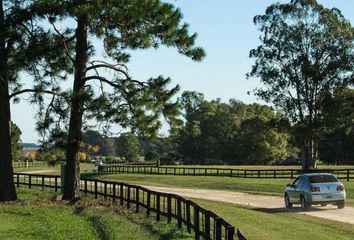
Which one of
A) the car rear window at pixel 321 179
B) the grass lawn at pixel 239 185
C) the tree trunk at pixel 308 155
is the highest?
the tree trunk at pixel 308 155

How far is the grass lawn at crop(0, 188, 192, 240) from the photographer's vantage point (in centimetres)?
1617

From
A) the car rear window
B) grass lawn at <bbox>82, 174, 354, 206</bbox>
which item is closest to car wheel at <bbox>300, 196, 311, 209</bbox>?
the car rear window

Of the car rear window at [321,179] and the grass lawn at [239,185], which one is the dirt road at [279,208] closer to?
the car rear window at [321,179]

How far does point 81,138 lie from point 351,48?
4513cm

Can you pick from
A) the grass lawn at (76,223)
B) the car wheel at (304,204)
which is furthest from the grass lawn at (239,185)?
the grass lawn at (76,223)

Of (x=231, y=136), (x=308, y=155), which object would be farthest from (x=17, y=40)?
(x=231, y=136)

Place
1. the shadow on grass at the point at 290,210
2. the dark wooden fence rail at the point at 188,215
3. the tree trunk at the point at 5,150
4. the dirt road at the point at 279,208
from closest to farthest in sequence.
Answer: the dark wooden fence rail at the point at 188,215
the dirt road at the point at 279,208
the shadow on grass at the point at 290,210
the tree trunk at the point at 5,150

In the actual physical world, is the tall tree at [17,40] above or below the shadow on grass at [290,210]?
above

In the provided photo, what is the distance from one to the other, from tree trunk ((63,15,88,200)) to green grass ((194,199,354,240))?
6.91 m

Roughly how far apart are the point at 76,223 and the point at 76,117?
6.88 meters

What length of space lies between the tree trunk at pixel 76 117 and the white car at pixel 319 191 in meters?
9.37

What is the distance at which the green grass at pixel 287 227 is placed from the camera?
15940 millimetres

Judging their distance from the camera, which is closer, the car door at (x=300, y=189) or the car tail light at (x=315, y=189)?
the car tail light at (x=315, y=189)

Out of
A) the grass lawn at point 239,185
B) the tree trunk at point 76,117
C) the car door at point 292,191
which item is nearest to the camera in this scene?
the tree trunk at point 76,117
